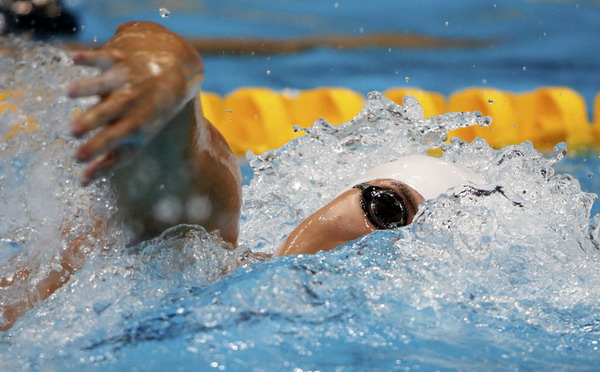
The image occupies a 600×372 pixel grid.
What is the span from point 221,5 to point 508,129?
2.20m

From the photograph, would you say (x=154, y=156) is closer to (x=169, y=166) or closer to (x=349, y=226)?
(x=169, y=166)

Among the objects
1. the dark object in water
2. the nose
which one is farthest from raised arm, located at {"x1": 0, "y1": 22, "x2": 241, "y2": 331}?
the dark object in water

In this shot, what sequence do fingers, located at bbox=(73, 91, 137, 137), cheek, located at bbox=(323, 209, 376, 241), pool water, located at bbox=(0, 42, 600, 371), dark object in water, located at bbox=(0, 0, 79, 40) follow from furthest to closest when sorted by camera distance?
dark object in water, located at bbox=(0, 0, 79, 40), cheek, located at bbox=(323, 209, 376, 241), pool water, located at bbox=(0, 42, 600, 371), fingers, located at bbox=(73, 91, 137, 137)

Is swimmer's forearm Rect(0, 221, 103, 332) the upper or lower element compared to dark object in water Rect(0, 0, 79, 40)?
upper

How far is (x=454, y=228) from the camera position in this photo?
126 cm

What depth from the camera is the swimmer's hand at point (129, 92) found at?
2.56 ft

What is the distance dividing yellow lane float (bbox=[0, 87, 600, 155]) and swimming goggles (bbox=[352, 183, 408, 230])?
2398mm

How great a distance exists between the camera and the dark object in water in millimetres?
3691

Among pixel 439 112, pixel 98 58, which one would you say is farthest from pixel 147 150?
pixel 439 112

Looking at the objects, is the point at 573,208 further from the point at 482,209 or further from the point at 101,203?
the point at 101,203

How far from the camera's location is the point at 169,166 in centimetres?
107

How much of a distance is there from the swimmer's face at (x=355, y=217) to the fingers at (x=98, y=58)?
58 centimetres

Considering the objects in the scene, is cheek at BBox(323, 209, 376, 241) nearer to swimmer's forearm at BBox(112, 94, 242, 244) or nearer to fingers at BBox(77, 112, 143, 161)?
swimmer's forearm at BBox(112, 94, 242, 244)

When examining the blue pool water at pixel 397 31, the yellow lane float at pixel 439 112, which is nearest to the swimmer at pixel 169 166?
the yellow lane float at pixel 439 112
